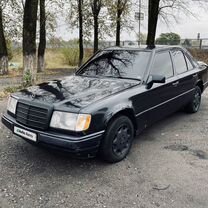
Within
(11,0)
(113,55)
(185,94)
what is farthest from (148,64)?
(11,0)

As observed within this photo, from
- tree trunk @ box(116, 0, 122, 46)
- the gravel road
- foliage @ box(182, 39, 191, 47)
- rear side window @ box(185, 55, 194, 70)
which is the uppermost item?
tree trunk @ box(116, 0, 122, 46)

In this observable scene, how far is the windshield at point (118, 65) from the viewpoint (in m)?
4.39

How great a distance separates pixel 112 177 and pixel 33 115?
1270 millimetres

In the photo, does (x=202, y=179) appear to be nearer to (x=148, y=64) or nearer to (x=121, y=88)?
(x=121, y=88)

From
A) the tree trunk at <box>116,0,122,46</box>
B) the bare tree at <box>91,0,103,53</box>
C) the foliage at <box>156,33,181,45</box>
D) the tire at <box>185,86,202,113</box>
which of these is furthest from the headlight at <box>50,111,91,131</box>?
the foliage at <box>156,33,181,45</box>

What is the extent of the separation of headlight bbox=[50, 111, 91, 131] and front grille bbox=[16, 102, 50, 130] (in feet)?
0.35

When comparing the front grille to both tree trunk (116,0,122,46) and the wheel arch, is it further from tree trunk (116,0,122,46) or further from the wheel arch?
tree trunk (116,0,122,46)

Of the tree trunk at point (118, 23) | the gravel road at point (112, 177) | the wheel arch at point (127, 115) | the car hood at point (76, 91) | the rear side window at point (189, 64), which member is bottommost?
the gravel road at point (112, 177)

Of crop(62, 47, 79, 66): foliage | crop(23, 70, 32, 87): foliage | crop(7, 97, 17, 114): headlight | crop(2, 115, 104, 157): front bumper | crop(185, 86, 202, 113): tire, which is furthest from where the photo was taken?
crop(62, 47, 79, 66): foliage

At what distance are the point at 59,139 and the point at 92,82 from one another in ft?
4.23

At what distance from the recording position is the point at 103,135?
3479mm

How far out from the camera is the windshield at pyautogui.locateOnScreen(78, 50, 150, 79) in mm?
4395

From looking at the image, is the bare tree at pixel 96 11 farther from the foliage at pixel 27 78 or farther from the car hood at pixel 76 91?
the car hood at pixel 76 91

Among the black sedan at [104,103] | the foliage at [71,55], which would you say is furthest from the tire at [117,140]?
the foliage at [71,55]
